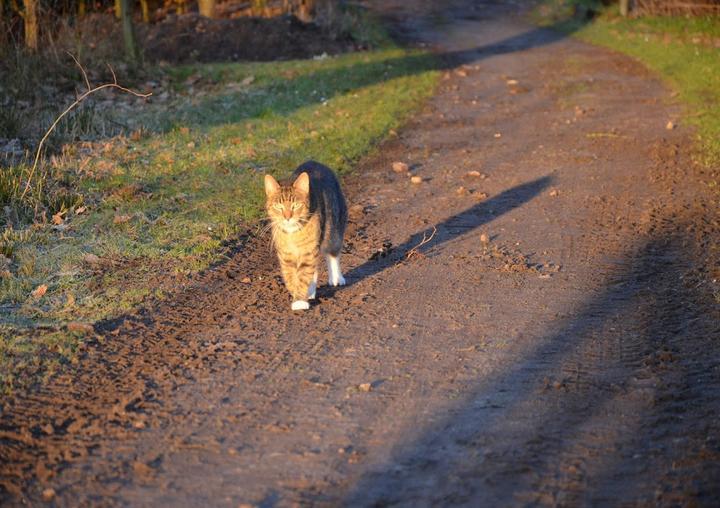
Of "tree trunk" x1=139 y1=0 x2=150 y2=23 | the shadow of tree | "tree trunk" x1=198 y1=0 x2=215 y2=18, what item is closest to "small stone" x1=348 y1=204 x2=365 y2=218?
the shadow of tree

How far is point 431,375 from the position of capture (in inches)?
233

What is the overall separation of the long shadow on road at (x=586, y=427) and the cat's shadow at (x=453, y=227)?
1994 millimetres

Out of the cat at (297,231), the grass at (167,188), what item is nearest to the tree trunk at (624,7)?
the grass at (167,188)

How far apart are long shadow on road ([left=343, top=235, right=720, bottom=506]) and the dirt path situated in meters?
0.01

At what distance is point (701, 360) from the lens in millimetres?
6098

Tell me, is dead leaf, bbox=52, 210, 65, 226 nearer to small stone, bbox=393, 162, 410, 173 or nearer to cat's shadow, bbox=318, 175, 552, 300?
cat's shadow, bbox=318, 175, 552, 300

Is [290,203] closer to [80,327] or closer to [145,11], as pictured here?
[80,327]

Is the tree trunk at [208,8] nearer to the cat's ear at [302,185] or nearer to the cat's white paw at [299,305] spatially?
the cat's ear at [302,185]

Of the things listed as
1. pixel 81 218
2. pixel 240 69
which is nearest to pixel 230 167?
pixel 81 218

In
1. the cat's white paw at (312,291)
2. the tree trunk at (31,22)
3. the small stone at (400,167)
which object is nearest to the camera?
the cat's white paw at (312,291)

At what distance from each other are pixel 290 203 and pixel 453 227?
2.79 metres

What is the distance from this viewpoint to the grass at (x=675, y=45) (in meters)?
14.6

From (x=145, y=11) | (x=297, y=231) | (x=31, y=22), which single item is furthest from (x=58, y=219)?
(x=145, y=11)

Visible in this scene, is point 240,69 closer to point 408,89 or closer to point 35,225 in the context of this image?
point 408,89
